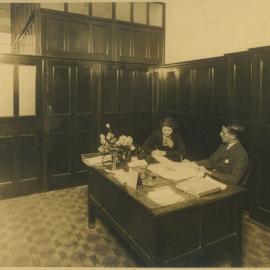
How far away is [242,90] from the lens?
3771 mm

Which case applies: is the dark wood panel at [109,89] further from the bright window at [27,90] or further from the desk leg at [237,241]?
the desk leg at [237,241]

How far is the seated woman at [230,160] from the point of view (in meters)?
2.89

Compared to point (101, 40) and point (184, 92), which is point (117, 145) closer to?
point (184, 92)

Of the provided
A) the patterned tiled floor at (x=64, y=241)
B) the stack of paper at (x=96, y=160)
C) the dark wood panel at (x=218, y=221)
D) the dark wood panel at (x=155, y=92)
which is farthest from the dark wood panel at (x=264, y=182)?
the dark wood panel at (x=155, y=92)

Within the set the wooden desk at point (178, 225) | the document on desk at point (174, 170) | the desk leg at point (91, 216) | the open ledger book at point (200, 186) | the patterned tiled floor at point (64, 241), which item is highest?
the document on desk at point (174, 170)

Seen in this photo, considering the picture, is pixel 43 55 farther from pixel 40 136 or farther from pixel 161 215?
pixel 161 215

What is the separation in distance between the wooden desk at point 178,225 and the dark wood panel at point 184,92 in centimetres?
279

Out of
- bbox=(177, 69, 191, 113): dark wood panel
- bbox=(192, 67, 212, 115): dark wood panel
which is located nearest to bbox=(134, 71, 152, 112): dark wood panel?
bbox=(177, 69, 191, 113): dark wood panel

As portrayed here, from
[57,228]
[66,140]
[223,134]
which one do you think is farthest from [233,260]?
[66,140]

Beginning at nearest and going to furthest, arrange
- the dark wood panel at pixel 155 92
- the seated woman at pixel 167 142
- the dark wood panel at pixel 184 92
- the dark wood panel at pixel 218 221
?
the dark wood panel at pixel 218 221
the seated woman at pixel 167 142
the dark wood panel at pixel 184 92
the dark wood panel at pixel 155 92

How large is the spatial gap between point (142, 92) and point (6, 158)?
2.62m

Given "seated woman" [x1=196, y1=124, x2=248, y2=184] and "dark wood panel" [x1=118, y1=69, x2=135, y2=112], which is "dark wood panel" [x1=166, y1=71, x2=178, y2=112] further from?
"seated woman" [x1=196, y1=124, x2=248, y2=184]

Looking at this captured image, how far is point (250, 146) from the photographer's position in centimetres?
358

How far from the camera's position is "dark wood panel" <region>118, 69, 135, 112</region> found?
5.32 metres
